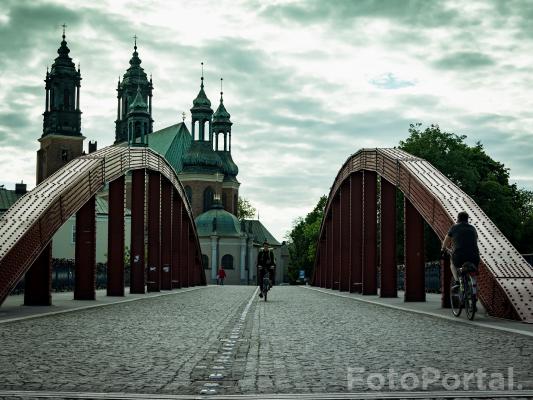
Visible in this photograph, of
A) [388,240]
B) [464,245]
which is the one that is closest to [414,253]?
[388,240]

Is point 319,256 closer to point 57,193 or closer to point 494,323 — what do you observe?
point 57,193

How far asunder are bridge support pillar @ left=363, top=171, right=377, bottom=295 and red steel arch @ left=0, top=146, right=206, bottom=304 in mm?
6547

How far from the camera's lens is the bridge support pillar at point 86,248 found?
2092 centimetres

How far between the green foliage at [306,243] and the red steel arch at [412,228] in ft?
191

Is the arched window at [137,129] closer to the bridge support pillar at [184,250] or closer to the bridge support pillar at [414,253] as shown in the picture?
the bridge support pillar at [184,250]

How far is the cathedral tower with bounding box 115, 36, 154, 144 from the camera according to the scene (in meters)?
109

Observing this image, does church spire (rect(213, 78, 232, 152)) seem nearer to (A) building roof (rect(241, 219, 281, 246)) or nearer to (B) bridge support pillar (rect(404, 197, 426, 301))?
(A) building roof (rect(241, 219, 281, 246))

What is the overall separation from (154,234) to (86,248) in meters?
9.03

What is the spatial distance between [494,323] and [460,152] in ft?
140

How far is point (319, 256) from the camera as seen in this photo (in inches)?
1694

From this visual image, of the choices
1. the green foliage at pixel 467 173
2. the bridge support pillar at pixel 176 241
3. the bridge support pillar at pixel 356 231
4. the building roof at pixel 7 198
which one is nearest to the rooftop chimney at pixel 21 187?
the building roof at pixel 7 198

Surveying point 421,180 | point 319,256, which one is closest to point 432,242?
point 319,256

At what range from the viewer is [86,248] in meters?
20.9

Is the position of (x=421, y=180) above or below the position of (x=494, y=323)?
above
